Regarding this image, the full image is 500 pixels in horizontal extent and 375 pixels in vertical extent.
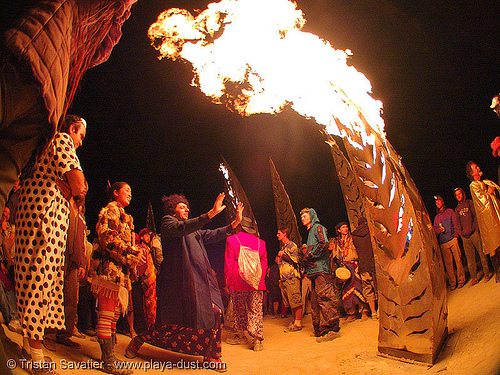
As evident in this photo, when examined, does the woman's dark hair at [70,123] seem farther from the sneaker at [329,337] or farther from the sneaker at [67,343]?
the sneaker at [329,337]

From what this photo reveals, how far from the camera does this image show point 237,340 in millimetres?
4926

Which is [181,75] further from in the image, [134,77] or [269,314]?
[269,314]

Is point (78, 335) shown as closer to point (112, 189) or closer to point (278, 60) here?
point (112, 189)

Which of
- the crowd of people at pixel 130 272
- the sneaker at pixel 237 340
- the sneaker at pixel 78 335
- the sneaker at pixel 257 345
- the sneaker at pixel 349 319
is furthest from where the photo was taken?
the sneaker at pixel 349 319

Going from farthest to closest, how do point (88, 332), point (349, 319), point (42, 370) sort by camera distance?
point (349, 319)
point (88, 332)
point (42, 370)

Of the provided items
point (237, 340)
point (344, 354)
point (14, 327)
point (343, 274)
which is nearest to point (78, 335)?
point (14, 327)

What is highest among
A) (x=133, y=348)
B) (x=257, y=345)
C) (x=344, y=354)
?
(x=344, y=354)

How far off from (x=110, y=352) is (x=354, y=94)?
3505mm

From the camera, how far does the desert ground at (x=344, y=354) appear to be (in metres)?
2.62

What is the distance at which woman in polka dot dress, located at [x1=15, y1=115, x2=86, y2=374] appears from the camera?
2.16 metres

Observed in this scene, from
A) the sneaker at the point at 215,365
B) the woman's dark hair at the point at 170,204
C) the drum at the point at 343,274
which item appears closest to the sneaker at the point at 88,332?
the sneaker at the point at 215,365

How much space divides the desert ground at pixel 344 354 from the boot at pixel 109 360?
7 centimetres

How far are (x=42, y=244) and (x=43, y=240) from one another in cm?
3

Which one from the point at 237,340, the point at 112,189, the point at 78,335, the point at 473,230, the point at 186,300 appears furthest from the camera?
the point at 473,230
